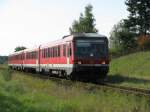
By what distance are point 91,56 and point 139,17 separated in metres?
50.1

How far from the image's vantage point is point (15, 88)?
22.0 metres

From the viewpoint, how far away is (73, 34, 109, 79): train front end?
27812 mm

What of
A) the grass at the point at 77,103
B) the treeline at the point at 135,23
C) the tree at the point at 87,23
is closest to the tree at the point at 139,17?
the treeline at the point at 135,23

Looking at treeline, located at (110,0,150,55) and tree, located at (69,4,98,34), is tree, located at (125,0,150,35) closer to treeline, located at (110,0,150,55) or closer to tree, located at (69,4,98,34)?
treeline, located at (110,0,150,55)

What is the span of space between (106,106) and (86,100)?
1647 mm

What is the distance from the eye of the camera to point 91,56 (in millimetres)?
28172

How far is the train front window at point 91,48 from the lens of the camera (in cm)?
2798

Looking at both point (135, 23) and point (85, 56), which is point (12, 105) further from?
point (135, 23)

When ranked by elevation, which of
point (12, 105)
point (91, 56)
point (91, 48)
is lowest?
point (12, 105)

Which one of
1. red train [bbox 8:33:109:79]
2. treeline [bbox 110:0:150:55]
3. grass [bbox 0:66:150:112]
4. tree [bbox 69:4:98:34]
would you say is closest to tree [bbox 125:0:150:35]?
treeline [bbox 110:0:150:55]

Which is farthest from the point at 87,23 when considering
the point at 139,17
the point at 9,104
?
the point at 9,104

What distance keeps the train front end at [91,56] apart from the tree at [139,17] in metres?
48.4

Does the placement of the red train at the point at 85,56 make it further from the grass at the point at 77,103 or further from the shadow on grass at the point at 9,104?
the shadow on grass at the point at 9,104

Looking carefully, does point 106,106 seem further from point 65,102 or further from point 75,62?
point 75,62
